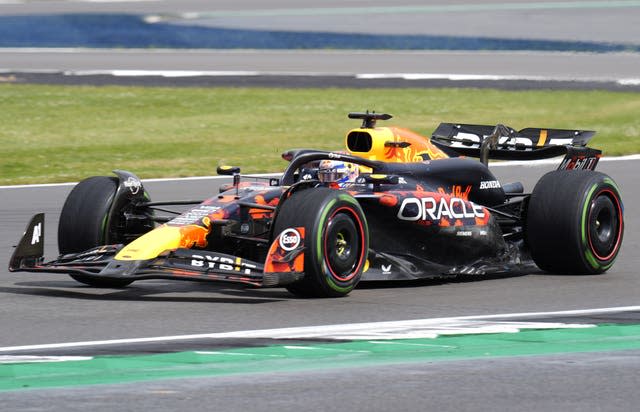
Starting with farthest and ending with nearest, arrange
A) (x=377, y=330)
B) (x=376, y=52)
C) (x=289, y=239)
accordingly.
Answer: (x=376, y=52)
(x=289, y=239)
(x=377, y=330)

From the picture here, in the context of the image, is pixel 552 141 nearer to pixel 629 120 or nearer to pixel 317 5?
pixel 629 120

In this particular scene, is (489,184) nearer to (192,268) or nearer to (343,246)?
(343,246)

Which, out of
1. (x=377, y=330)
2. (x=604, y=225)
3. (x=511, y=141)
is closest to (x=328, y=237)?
(x=377, y=330)

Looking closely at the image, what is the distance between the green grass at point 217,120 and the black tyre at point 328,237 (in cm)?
834

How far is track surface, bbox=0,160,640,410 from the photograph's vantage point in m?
6.47

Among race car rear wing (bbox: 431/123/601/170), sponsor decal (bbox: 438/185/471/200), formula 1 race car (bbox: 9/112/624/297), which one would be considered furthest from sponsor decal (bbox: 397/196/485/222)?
race car rear wing (bbox: 431/123/601/170)

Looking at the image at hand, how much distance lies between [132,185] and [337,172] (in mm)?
1531

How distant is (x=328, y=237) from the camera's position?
9258 mm

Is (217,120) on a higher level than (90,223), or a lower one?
higher

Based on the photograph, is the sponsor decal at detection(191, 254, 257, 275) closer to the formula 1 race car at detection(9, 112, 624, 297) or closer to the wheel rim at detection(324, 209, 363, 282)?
the formula 1 race car at detection(9, 112, 624, 297)

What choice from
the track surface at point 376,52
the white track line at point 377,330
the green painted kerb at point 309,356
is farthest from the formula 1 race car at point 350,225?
the track surface at point 376,52

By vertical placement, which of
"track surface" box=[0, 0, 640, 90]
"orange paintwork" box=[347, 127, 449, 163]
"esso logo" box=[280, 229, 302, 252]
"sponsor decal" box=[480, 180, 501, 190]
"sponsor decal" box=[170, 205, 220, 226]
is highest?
"track surface" box=[0, 0, 640, 90]

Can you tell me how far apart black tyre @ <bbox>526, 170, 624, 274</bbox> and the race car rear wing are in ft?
2.53

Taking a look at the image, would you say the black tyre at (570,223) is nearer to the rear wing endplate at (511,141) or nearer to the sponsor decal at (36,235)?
the rear wing endplate at (511,141)
